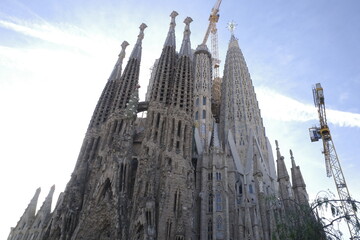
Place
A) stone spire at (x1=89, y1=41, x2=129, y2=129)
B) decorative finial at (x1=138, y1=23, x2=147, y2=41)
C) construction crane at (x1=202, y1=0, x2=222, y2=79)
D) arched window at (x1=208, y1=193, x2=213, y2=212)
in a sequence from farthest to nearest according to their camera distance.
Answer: construction crane at (x1=202, y1=0, x2=222, y2=79) → decorative finial at (x1=138, y1=23, x2=147, y2=41) → stone spire at (x1=89, y1=41, x2=129, y2=129) → arched window at (x1=208, y1=193, x2=213, y2=212)

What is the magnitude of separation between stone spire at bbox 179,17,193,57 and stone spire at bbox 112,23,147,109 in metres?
6.12

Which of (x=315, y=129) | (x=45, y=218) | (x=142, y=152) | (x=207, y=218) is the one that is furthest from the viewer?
(x=315, y=129)

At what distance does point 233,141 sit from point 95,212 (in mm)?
18146

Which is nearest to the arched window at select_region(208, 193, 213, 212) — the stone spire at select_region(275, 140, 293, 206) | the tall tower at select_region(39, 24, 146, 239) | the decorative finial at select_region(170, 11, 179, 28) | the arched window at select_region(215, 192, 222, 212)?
the arched window at select_region(215, 192, 222, 212)

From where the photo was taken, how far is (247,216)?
26359 mm

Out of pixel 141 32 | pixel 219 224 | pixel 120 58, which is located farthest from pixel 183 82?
pixel 219 224

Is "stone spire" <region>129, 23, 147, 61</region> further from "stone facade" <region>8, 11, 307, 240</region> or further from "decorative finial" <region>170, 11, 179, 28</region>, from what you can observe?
"decorative finial" <region>170, 11, 179, 28</region>

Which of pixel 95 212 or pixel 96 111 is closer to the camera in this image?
pixel 95 212

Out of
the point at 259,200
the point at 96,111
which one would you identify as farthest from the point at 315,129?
the point at 96,111

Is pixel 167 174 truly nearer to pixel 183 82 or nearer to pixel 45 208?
pixel 183 82

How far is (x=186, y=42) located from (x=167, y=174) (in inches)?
890

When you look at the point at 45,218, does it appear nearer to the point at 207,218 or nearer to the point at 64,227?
the point at 64,227

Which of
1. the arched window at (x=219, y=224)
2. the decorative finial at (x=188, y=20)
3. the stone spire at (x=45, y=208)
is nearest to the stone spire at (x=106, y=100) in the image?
the stone spire at (x=45, y=208)

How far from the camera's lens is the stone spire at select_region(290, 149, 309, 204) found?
30.5 metres
